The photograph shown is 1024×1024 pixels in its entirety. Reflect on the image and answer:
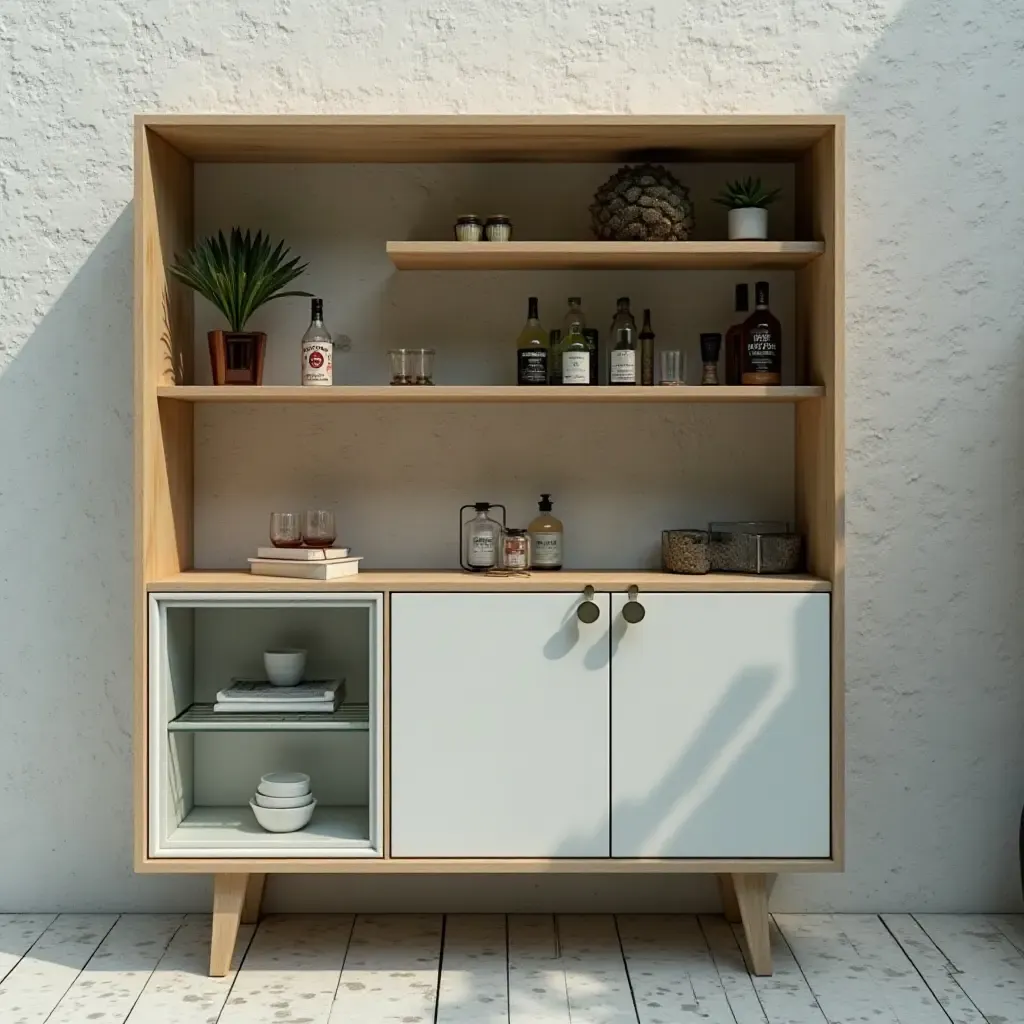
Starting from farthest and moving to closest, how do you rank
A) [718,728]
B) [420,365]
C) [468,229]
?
[420,365]
[468,229]
[718,728]

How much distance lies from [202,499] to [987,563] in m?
1.99

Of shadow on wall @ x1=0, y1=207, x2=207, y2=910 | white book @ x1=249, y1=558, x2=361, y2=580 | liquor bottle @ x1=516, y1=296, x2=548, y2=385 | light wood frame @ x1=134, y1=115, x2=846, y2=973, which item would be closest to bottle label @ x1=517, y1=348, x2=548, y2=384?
liquor bottle @ x1=516, y1=296, x2=548, y2=385

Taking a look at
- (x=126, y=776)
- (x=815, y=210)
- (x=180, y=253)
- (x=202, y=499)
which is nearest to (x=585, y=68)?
(x=815, y=210)

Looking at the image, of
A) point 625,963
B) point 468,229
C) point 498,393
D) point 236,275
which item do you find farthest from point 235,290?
point 625,963

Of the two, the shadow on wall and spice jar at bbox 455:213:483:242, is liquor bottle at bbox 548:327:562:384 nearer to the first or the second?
spice jar at bbox 455:213:483:242

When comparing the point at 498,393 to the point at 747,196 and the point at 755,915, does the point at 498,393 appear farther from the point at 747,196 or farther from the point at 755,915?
→ the point at 755,915

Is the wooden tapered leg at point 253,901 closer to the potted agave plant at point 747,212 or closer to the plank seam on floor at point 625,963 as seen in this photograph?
the plank seam on floor at point 625,963

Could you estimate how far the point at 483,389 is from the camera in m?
2.75

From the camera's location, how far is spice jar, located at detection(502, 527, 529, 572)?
113 inches

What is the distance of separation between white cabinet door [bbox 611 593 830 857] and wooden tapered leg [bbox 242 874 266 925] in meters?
0.92

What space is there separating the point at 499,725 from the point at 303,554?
1.93 ft

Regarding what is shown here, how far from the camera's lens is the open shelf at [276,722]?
109 inches

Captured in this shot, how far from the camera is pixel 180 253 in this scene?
296 cm

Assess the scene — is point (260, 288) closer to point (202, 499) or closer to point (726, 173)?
point (202, 499)
